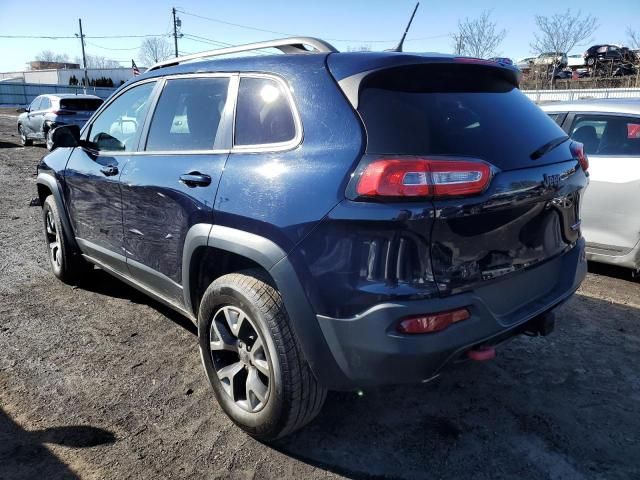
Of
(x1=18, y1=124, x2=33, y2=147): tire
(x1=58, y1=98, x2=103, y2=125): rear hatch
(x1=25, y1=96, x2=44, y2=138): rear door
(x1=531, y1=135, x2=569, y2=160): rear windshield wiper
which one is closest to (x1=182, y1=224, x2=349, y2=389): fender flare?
(x1=531, y1=135, x2=569, y2=160): rear windshield wiper

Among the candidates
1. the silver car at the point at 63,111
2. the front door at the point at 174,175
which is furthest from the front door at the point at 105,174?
the silver car at the point at 63,111

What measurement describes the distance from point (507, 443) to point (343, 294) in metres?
1.23

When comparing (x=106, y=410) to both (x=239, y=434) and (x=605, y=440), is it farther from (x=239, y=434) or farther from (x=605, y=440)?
(x=605, y=440)

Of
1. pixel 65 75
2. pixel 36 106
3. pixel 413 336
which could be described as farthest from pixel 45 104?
pixel 65 75

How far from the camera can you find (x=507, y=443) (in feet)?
8.07

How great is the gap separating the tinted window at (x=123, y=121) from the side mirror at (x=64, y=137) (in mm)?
144

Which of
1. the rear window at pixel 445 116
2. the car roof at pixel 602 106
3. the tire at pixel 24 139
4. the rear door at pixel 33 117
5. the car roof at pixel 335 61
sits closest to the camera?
the rear window at pixel 445 116

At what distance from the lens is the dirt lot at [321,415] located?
7.66ft

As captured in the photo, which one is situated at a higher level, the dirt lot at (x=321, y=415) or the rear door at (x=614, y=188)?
the rear door at (x=614, y=188)

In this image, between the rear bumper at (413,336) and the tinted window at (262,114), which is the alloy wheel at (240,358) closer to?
the rear bumper at (413,336)

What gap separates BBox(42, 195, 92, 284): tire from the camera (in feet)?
14.5

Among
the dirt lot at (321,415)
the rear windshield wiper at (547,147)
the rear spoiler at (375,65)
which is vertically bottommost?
the dirt lot at (321,415)

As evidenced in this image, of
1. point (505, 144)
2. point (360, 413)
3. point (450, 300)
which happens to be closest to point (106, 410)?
point (360, 413)

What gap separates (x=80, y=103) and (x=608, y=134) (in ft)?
48.0
